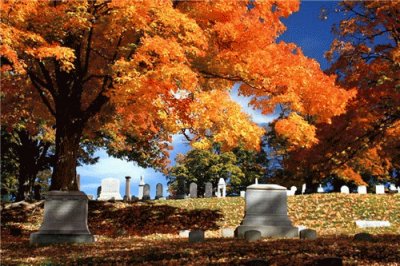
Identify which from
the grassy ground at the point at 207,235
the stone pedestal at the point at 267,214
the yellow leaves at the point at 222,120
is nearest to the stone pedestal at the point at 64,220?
the grassy ground at the point at 207,235

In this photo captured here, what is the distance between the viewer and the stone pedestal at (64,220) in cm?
1619

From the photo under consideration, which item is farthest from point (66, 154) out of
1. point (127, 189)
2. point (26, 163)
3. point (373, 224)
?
point (127, 189)

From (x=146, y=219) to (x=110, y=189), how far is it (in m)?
15.0

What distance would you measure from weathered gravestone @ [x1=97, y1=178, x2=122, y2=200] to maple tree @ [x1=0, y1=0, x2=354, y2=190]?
1760cm

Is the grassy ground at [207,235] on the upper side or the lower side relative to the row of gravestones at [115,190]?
lower

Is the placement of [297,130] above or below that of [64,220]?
above

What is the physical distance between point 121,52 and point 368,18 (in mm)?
11557

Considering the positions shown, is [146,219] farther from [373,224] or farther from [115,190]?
[115,190]

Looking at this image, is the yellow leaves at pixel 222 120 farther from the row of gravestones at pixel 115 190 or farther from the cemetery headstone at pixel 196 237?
the row of gravestones at pixel 115 190

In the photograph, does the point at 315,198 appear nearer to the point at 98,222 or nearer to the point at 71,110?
the point at 98,222

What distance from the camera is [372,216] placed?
2255cm

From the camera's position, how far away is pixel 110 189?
1483 inches

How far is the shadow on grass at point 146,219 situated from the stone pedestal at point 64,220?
10.4ft

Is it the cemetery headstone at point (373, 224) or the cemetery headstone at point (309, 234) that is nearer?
the cemetery headstone at point (309, 234)
